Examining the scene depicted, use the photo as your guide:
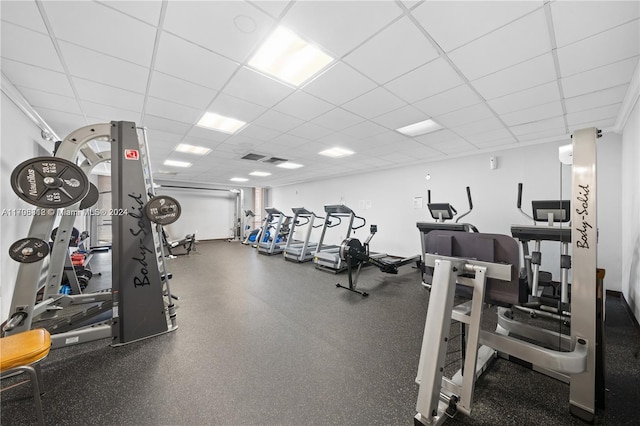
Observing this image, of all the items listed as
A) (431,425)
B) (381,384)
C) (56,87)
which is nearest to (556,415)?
(431,425)

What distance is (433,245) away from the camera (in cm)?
171

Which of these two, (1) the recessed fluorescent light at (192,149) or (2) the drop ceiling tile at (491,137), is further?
(1) the recessed fluorescent light at (192,149)

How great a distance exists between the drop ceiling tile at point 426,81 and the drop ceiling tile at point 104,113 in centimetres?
335

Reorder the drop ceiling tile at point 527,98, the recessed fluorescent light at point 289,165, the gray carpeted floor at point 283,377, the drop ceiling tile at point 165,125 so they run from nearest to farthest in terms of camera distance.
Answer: the gray carpeted floor at point 283,377
the drop ceiling tile at point 527,98
the drop ceiling tile at point 165,125
the recessed fluorescent light at point 289,165

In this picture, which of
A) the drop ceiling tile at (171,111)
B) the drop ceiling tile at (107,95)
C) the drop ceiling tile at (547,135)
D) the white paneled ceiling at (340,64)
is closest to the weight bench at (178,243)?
the white paneled ceiling at (340,64)

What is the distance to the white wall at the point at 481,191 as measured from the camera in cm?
370

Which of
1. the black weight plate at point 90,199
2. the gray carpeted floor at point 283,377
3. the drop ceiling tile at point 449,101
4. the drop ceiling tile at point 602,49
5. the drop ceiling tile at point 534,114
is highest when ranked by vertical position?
the drop ceiling tile at point 449,101

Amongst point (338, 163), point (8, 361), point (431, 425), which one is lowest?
point (431, 425)

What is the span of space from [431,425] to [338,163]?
18.2 ft

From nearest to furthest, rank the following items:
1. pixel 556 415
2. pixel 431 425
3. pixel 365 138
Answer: pixel 431 425, pixel 556 415, pixel 365 138

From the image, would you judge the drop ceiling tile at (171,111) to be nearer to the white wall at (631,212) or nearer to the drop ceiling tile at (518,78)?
the drop ceiling tile at (518,78)

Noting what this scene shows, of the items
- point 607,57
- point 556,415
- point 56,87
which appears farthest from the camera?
point 56,87

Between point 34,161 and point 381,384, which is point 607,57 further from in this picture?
point 34,161

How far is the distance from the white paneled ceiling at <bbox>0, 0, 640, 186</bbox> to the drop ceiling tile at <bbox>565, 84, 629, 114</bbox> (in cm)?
2
